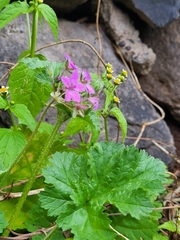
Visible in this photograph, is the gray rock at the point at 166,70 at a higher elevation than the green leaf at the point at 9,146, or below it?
below

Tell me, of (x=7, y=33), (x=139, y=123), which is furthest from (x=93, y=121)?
(x=139, y=123)

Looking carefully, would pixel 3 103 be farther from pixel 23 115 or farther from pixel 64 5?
pixel 64 5

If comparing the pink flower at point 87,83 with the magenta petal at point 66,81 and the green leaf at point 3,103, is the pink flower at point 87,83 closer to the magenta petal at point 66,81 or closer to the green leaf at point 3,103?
the magenta petal at point 66,81

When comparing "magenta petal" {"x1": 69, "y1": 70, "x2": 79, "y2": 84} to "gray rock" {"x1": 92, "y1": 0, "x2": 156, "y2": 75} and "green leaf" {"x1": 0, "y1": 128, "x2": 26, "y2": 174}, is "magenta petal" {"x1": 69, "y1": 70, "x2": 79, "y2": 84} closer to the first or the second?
"green leaf" {"x1": 0, "y1": 128, "x2": 26, "y2": 174}

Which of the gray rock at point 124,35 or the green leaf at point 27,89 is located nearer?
the green leaf at point 27,89

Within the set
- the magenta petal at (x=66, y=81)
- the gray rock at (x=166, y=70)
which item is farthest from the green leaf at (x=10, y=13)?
the gray rock at (x=166, y=70)

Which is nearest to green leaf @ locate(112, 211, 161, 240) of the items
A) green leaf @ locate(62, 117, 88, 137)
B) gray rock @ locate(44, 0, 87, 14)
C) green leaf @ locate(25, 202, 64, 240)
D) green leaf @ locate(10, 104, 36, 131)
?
green leaf @ locate(25, 202, 64, 240)
